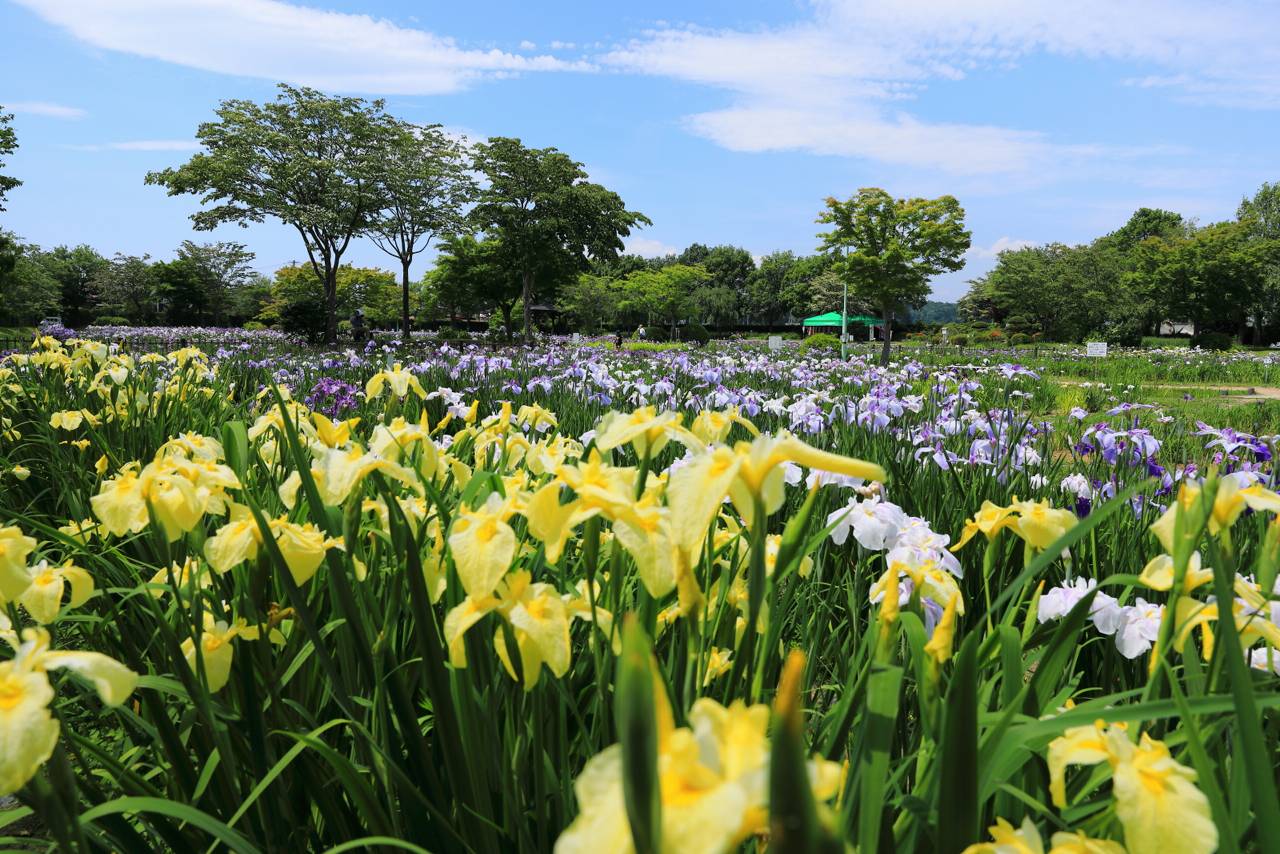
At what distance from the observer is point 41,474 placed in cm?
389

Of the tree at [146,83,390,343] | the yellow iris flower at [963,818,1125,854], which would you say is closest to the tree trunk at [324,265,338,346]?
the tree at [146,83,390,343]

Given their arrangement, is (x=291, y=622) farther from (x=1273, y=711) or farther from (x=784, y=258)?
(x=784, y=258)

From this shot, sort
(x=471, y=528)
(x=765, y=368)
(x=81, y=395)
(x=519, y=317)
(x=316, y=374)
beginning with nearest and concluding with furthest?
(x=471, y=528) → (x=81, y=395) → (x=316, y=374) → (x=765, y=368) → (x=519, y=317)

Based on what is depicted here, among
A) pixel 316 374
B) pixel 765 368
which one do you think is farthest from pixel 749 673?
pixel 765 368

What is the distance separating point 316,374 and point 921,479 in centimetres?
660

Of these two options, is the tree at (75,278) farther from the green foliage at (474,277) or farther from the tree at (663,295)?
the tree at (663,295)

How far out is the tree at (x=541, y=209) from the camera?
1118 inches

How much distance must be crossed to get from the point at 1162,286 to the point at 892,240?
106 feet

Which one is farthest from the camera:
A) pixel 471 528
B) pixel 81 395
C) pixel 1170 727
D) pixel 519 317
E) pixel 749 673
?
pixel 519 317

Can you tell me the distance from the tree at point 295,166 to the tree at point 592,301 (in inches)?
968

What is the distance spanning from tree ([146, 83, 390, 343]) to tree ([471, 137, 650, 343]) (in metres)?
4.83

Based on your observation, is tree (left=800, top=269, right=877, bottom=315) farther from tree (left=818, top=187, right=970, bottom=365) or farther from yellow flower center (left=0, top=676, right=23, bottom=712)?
yellow flower center (left=0, top=676, right=23, bottom=712)

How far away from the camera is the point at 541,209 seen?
29484 mm

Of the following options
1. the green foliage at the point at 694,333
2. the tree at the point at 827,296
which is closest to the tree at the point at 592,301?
the green foliage at the point at 694,333
